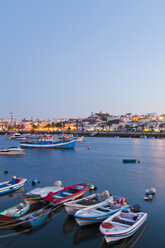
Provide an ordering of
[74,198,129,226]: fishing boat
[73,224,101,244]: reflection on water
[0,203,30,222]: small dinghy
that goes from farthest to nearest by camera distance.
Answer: [0,203,30,222]: small dinghy → [74,198,129,226]: fishing boat → [73,224,101,244]: reflection on water

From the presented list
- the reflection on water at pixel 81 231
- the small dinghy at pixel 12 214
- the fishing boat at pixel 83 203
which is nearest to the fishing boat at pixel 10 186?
the small dinghy at pixel 12 214

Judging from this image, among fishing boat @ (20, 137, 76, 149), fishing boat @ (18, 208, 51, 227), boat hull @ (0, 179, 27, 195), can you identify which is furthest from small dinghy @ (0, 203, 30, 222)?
fishing boat @ (20, 137, 76, 149)

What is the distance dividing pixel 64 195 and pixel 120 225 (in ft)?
15.9

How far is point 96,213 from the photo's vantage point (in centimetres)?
1053

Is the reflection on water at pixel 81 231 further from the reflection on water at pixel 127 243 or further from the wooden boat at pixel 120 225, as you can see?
A: the wooden boat at pixel 120 225

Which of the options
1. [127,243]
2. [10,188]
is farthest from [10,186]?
[127,243]

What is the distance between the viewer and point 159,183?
20094mm

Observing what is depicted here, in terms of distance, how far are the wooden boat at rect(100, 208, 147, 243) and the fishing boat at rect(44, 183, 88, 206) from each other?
3.62m

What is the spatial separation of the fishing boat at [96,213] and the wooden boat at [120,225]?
0.59m

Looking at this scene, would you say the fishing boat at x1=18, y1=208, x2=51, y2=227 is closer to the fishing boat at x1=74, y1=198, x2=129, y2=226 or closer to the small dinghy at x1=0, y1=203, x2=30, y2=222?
the small dinghy at x1=0, y1=203, x2=30, y2=222

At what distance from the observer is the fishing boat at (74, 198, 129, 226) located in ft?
32.9

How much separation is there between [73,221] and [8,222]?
10.3 ft

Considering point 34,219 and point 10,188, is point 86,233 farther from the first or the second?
point 10,188

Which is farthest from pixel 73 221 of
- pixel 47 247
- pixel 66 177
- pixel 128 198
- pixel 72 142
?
pixel 72 142
